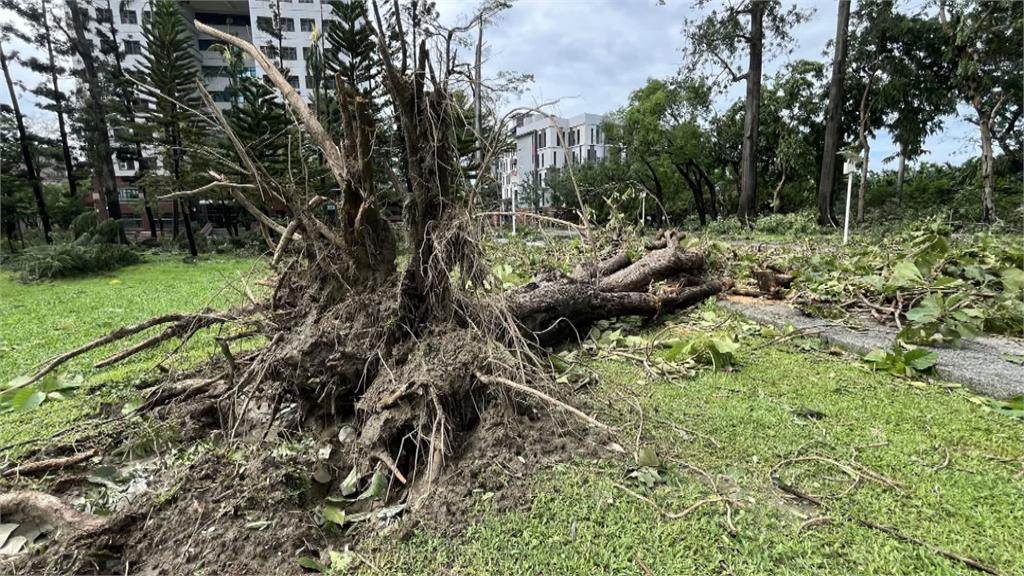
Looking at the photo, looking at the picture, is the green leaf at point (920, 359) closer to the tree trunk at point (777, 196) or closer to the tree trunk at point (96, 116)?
the tree trunk at point (777, 196)

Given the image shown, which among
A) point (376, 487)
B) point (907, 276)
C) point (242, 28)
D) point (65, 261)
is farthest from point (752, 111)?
point (242, 28)

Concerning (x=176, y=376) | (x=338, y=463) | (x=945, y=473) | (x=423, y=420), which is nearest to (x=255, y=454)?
(x=338, y=463)

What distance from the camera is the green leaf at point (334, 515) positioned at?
1586 millimetres

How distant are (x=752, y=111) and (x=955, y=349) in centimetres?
1401

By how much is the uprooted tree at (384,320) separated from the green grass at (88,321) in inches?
18.2

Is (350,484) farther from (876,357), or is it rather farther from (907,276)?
(907,276)

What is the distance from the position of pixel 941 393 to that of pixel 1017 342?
1.21 metres

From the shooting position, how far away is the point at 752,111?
48.1 feet

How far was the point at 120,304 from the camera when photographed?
6.08 meters

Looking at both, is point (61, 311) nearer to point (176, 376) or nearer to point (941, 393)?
point (176, 376)

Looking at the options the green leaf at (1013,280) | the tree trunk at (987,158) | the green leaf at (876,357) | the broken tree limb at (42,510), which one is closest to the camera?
the broken tree limb at (42,510)

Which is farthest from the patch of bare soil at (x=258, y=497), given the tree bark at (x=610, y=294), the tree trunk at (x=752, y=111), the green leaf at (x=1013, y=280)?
the tree trunk at (x=752, y=111)

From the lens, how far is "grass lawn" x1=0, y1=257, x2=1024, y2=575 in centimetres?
134

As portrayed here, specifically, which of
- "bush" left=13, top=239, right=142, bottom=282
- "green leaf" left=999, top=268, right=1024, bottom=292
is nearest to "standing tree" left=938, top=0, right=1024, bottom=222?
"green leaf" left=999, top=268, right=1024, bottom=292
